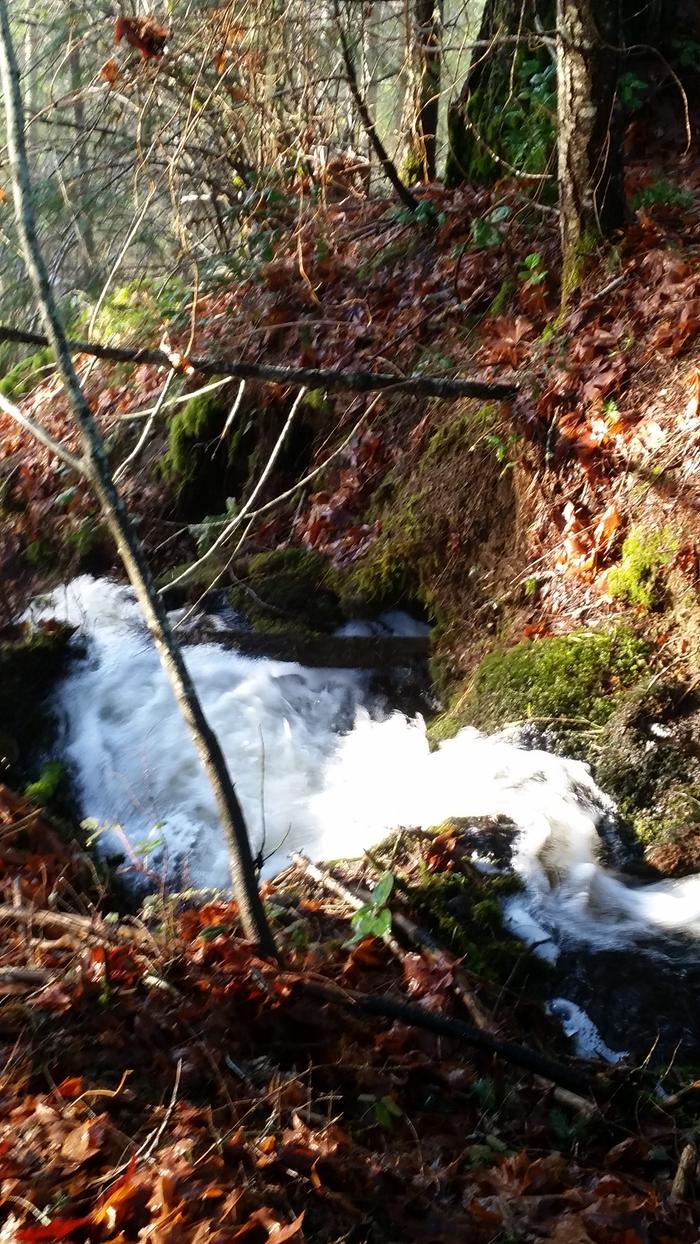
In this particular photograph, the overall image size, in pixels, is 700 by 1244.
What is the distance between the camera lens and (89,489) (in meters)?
8.89

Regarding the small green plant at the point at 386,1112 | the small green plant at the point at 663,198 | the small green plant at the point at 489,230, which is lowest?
the small green plant at the point at 386,1112

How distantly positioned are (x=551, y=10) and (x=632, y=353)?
3854 millimetres

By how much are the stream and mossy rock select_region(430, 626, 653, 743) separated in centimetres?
16

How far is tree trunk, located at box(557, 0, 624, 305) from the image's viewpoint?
16.9ft

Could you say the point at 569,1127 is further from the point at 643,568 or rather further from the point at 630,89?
the point at 630,89

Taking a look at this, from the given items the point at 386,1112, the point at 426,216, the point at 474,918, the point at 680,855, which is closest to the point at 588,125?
the point at 426,216

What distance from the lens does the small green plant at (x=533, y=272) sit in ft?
21.3

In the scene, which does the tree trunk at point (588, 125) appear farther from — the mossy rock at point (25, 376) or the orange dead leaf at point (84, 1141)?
the mossy rock at point (25, 376)

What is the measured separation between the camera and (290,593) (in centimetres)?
721

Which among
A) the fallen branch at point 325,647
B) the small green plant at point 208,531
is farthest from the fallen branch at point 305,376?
the small green plant at point 208,531

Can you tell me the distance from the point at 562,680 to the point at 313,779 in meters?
1.70

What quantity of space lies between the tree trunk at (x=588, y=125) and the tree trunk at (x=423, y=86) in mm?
895

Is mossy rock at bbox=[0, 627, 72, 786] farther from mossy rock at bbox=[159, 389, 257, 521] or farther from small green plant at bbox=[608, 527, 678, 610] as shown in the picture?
small green plant at bbox=[608, 527, 678, 610]

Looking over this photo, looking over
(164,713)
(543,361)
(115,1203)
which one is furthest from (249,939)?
(543,361)
